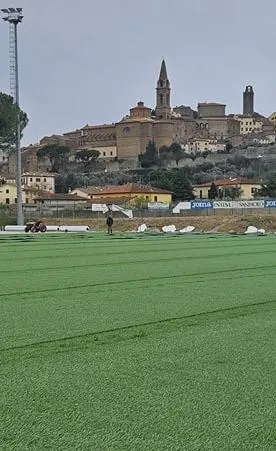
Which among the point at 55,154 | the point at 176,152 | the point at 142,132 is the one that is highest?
the point at 142,132

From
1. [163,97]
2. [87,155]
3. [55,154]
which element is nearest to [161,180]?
[87,155]

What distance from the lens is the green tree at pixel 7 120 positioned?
145 feet

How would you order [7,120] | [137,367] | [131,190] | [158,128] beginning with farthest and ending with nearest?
[158,128], [131,190], [7,120], [137,367]

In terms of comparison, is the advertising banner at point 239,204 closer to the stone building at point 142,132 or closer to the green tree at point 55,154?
the stone building at point 142,132

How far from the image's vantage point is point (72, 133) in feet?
549

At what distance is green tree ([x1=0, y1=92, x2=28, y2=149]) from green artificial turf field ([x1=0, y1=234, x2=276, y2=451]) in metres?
37.1

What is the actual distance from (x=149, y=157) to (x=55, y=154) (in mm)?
21868

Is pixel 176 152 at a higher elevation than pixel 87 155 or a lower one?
higher

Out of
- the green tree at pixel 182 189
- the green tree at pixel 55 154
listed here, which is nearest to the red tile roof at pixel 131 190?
the green tree at pixel 182 189

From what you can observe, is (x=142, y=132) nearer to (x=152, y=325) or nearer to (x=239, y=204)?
(x=239, y=204)

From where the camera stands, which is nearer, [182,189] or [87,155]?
[182,189]

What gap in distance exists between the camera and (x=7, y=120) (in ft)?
145

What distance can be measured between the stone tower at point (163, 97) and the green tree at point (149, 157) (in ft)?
76.2

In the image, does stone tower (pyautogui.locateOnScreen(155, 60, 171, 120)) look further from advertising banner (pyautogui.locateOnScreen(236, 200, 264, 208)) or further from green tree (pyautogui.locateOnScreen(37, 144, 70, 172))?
advertising banner (pyautogui.locateOnScreen(236, 200, 264, 208))
